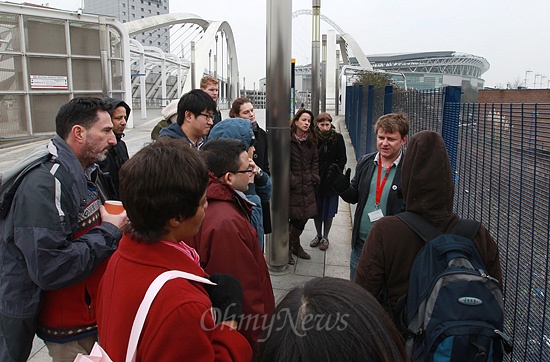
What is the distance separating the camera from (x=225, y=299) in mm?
1449

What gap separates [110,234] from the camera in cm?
209

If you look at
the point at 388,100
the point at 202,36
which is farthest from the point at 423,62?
the point at 388,100

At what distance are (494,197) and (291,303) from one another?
6.67 feet

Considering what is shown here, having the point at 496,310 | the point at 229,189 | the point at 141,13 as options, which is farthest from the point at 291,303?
the point at 141,13

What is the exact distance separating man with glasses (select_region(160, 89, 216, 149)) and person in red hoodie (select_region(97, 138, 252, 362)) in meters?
1.95

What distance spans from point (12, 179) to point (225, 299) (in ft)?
4.01

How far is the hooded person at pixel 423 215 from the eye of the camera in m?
1.89

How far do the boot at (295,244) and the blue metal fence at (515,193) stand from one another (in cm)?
251

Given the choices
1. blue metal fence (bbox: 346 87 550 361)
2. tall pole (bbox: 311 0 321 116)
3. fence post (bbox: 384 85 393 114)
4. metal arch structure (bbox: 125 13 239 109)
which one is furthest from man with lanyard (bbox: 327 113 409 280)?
metal arch structure (bbox: 125 13 239 109)

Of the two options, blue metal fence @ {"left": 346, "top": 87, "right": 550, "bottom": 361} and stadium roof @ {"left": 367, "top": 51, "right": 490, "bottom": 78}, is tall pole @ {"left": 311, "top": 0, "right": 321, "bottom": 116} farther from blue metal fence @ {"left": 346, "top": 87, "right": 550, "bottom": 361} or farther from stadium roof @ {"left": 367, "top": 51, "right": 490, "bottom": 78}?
stadium roof @ {"left": 367, "top": 51, "right": 490, "bottom": 78}

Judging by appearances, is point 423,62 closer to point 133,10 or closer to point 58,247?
point 133,10

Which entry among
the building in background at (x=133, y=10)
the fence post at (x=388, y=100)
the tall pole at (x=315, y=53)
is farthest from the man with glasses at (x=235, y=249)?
the building in background at (x=133, y=10)

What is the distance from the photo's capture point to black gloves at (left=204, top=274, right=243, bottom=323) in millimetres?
1438

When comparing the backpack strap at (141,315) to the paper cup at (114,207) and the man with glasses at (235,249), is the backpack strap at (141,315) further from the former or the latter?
the paper cup at (114,207)
